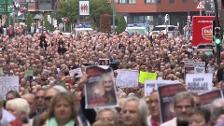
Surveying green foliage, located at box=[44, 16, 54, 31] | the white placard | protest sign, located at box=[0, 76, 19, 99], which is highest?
the white placard

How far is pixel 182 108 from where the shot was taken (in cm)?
1010

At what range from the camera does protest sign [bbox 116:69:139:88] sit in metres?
18.9

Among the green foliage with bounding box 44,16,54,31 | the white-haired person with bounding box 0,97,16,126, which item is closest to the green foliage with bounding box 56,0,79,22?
the green foliage with bounding box 44,16,54,31

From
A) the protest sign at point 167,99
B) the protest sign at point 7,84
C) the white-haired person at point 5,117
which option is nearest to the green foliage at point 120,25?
the protest sign at point 7,84

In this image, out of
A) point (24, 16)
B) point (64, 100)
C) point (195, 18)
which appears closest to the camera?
point (64, 100)

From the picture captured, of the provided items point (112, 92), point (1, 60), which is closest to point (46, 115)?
point (112, 92)

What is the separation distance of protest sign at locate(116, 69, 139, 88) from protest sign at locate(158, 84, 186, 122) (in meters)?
7.49

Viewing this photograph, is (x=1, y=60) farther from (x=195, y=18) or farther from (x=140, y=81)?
(x=195, y=18)

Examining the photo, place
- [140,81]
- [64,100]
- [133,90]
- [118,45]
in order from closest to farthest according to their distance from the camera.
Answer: [64,100] < [133,90] < [140,81] < [118,45]

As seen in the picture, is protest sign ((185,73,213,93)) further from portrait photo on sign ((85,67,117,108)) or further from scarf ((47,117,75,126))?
scarf ((47,117,75,126))

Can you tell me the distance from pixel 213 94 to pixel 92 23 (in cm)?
9714

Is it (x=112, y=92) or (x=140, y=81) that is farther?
Result: (x=140, y=81)

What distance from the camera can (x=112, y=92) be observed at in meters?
11.6

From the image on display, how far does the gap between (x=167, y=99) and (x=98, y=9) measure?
316 feet
